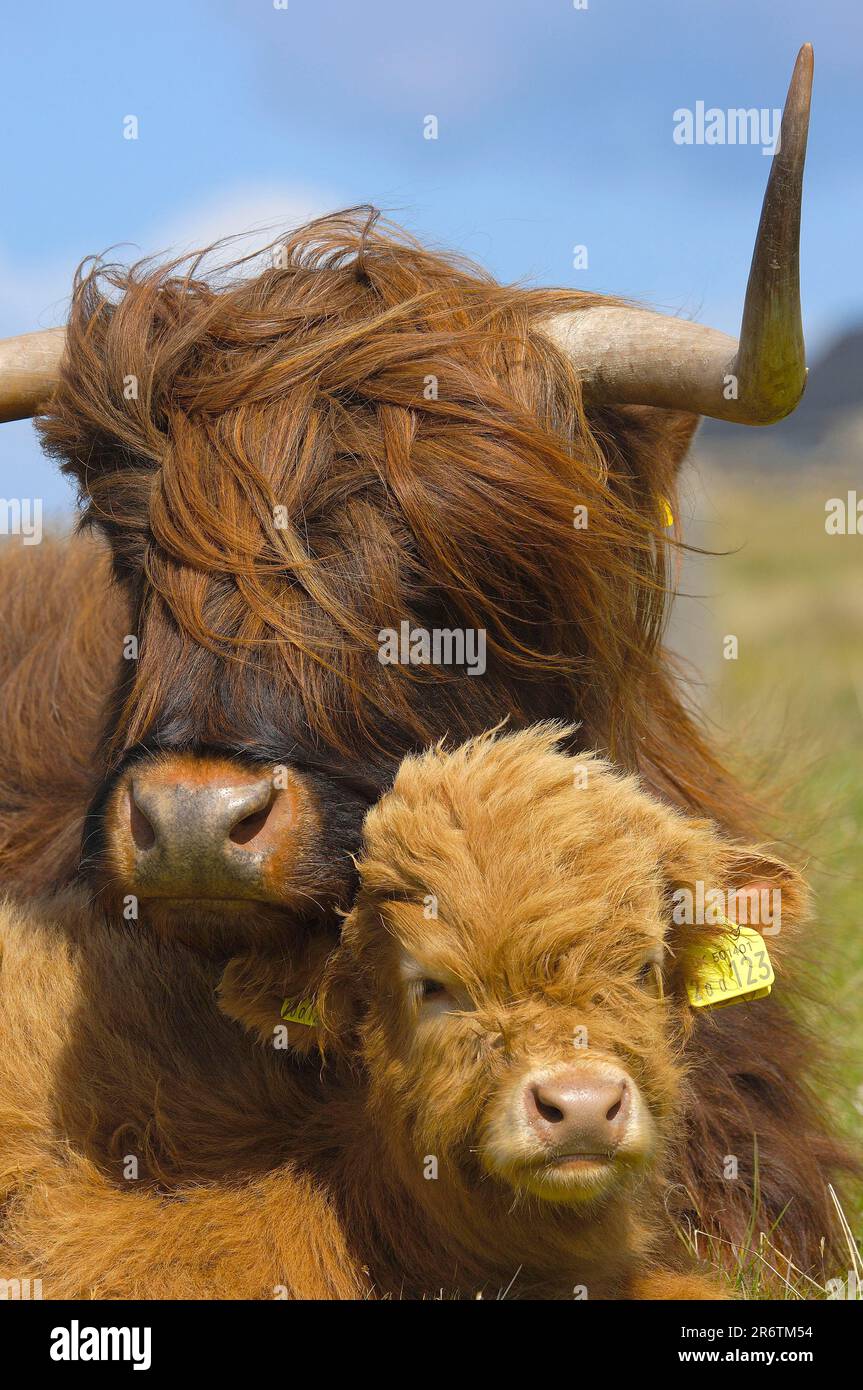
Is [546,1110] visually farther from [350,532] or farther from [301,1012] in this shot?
[350,532]

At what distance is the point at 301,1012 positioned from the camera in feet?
9.98

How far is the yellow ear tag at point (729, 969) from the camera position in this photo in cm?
297

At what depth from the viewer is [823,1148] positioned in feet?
13.7

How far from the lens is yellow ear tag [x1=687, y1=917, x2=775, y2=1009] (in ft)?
9.76

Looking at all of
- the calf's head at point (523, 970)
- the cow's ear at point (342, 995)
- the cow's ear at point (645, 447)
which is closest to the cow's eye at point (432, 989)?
the calf's head at point (523, 970)

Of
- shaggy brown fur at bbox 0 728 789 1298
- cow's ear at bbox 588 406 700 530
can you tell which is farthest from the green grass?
shaggy brown fur at bbox 0 728 789 1298

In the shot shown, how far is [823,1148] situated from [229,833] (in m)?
2.21

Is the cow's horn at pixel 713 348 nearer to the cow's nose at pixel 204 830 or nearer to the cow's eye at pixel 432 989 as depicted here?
the cow's nose at pixel 204 830

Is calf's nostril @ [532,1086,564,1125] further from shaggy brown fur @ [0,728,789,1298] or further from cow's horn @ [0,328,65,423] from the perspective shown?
cow's horn @ [0,328,65,423]

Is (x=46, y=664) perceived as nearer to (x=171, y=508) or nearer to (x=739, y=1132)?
(x=171, y=508)

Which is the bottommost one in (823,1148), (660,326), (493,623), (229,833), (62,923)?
(823,1148)

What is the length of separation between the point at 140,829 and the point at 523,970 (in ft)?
2.67

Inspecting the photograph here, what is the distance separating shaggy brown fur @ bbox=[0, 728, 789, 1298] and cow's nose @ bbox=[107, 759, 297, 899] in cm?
20
